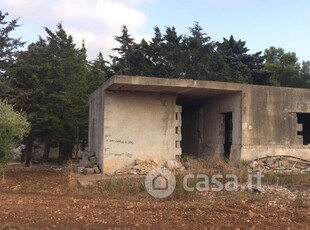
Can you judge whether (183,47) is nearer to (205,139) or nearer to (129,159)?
(205,139)

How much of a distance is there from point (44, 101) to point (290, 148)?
1252 centimetres

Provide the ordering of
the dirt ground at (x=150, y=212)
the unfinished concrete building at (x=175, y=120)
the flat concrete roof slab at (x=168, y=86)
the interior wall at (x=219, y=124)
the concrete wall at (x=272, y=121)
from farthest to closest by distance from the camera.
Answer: the interior wall at (x=219, y=124)
the concrete wall at (x=272, y=121)
the unfinished concrete building at (x=175, y=120)
the flat concrete roof slab at (x=168, y=86)
the dirt ground at (x=150, y=212)

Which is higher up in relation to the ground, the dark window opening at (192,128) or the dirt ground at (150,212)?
the dark window opening at (192,128)

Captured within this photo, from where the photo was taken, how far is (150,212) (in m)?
6.79

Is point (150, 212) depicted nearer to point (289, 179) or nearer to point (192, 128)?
point (289, 179)

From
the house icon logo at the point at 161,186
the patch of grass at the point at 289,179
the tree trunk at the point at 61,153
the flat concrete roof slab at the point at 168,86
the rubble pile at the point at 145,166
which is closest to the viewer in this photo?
the house icon logo at the point at 161,186

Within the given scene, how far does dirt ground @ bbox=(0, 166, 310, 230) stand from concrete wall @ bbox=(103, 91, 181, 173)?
4.03 meters

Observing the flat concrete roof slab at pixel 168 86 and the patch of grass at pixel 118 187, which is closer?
the patch of grass at pixel 118 187

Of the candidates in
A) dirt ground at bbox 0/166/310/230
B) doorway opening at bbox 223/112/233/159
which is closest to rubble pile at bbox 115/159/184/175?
doorway opening at bbox 223/112/233/159

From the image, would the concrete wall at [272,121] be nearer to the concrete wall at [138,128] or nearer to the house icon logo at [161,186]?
the concrete wall at [138,128]

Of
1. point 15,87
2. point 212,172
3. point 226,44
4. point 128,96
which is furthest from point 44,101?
point 226,44

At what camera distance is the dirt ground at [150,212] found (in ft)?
19.5

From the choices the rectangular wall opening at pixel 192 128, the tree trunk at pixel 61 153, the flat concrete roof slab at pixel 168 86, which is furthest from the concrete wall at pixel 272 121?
the tree trunk at pixel 61 153

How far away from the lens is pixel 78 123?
849 inches
